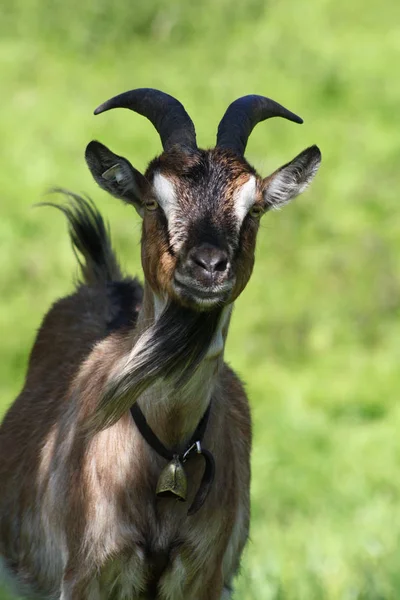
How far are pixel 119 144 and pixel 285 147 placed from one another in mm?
2042

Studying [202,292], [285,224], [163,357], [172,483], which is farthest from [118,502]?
[285,224]

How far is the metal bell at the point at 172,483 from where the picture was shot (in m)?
5.13

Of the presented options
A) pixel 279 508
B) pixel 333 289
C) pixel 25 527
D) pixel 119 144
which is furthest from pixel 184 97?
pixel 25 527

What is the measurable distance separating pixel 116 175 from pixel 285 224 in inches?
393

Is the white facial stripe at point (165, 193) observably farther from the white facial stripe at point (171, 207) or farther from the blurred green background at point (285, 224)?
the blurred green background at point (285, 224)

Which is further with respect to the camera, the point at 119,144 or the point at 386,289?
the point at 119,144

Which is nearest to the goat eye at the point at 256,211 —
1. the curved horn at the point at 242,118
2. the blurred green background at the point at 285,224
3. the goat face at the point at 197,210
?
the goat face at the point at 197,210

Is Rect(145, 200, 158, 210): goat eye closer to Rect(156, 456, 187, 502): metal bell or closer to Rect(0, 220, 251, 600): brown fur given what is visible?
Rect(0, 220, 251, 600): brown fur

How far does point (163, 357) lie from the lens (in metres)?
4.95

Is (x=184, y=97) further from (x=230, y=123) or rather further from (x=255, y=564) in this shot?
(x=230, y=123)

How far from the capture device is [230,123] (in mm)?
5512

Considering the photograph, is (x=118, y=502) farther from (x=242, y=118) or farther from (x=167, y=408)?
(x=242, y=118)

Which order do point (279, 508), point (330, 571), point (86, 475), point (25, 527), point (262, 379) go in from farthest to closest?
1. point (262, 379)
2. point (279, 508)
3. point (330, 571)
4. point (25, 527)
5. point (86, 475)

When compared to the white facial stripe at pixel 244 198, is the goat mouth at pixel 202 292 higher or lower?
lower
